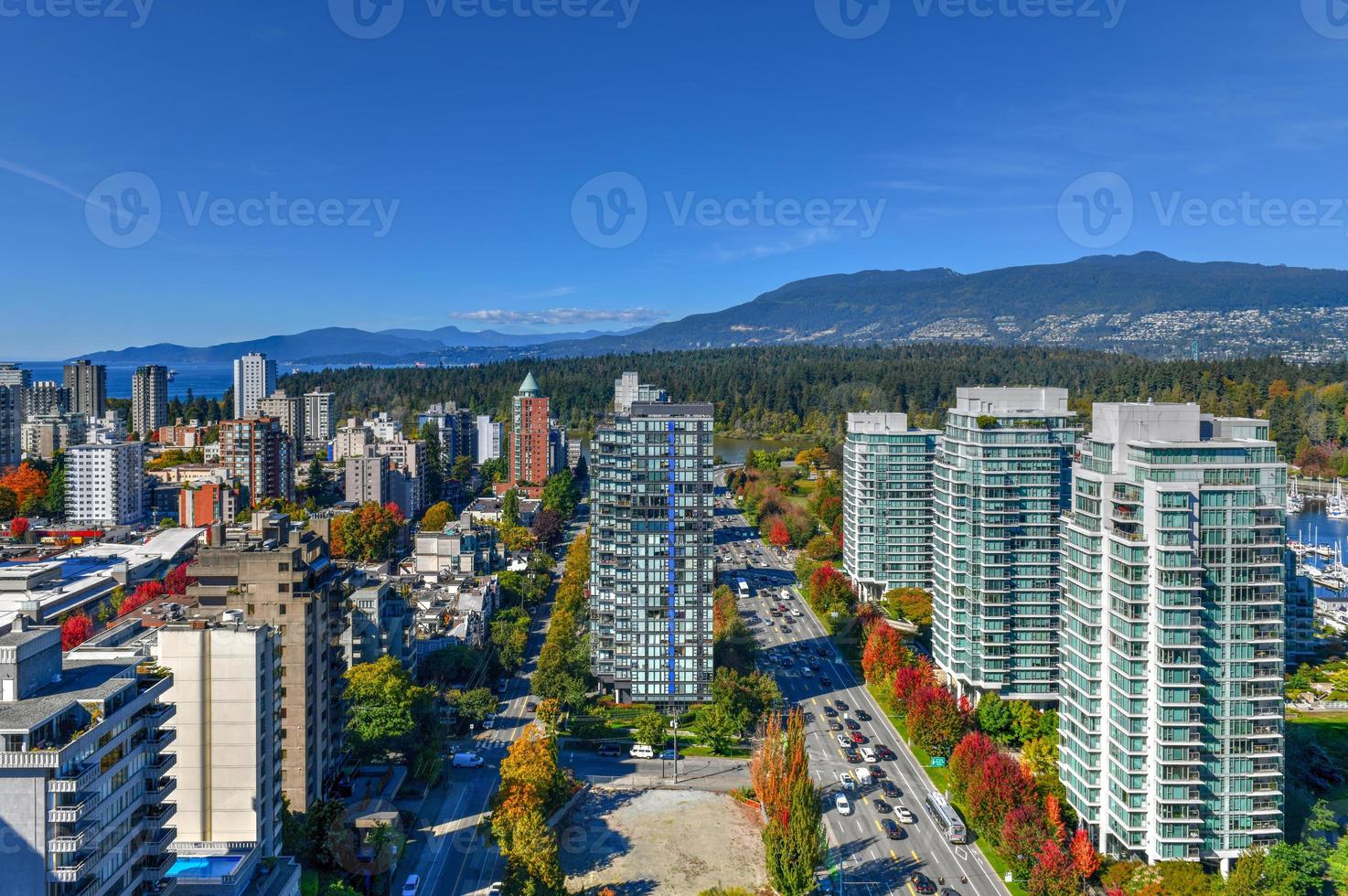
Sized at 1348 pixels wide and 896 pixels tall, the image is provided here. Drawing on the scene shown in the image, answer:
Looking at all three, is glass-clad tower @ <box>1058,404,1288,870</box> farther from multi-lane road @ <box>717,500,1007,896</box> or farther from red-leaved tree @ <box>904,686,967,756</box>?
red-leaved tree @ <box>904,686,967,756</box>

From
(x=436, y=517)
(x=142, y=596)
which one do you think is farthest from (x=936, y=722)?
(x=436, y=517)

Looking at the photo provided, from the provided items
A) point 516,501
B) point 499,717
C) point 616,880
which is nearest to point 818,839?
point 616,880

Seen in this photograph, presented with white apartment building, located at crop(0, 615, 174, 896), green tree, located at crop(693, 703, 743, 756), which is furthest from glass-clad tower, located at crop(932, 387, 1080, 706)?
white apartment building, located at crop(0, 615, 174, 896)

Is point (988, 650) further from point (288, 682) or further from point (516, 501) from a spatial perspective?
point (516, 501)

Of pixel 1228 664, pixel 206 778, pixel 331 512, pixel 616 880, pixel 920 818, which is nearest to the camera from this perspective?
pixel 206 778

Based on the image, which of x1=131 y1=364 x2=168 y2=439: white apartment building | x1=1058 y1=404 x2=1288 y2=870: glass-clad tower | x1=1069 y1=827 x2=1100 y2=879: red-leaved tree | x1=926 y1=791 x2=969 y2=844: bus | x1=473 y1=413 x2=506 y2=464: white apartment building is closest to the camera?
x1=1058 y1=404 x2=1288 y2=870: glass-clad tower

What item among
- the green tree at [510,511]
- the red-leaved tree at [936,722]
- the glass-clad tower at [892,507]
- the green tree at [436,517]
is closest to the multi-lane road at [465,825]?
the red-leaved tree at [936,722]

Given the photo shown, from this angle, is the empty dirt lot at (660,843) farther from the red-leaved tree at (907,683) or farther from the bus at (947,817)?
the red-leaved tree at (907,683)
